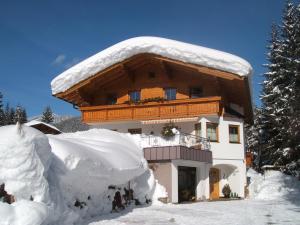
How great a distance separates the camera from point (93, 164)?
45.8 ft

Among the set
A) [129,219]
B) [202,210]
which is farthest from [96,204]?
[202,210]

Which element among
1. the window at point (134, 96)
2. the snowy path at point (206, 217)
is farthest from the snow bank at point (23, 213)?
the window at point (134, 96)

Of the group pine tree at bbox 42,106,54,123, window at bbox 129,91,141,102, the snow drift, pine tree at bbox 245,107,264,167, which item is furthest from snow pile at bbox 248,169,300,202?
pine tree at bbox 42,106,54,123

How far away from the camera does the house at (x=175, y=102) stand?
896 inches

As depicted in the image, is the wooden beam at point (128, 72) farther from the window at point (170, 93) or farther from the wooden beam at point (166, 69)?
the window at point (170, 93)

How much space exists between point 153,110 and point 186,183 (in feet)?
16.2

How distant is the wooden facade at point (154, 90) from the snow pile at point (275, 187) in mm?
4882

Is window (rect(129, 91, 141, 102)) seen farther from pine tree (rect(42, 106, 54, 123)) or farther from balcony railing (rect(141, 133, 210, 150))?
pine tree (rect(42, 106, 54, 123))

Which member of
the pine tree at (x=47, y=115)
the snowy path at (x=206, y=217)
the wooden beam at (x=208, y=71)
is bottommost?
the snowy path at (x=206, y=217)

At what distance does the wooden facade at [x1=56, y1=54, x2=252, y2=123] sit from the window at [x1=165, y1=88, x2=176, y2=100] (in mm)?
189

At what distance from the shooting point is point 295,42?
3216 cm

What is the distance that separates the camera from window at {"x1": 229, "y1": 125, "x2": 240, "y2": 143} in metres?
25.9

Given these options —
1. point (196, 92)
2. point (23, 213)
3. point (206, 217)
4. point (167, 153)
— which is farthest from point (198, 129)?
point (23, 213)

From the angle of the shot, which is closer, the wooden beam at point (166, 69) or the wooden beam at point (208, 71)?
the wooden beam at point (208, 71)
